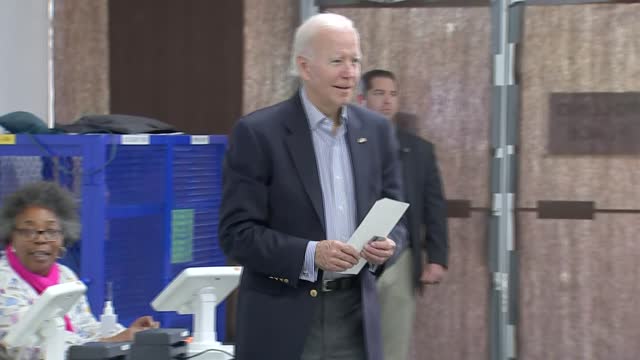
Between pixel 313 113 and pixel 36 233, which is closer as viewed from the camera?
pixel 313 113

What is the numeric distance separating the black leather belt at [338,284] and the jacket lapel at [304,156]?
14cm

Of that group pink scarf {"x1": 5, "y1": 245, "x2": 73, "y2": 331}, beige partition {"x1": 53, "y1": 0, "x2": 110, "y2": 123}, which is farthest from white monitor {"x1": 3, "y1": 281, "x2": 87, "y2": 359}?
beige partition {"x1": 53, "y1": 0, "x2": 110, "y2": 123}

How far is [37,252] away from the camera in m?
4.17

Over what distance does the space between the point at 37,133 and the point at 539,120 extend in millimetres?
2741

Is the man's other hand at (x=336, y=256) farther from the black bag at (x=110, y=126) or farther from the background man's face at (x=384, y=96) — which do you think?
the background man's face at (x=384, y=96)

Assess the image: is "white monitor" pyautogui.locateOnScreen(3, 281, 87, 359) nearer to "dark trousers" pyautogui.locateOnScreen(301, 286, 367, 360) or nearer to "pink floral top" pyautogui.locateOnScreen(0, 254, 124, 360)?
"pink floral top" pyautogui.locateOnScreen(0, 254, 124, 360)

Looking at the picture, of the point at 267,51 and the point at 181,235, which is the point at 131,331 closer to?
the point at 181,235

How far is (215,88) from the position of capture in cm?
677

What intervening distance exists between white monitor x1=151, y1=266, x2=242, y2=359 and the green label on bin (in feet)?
6.09

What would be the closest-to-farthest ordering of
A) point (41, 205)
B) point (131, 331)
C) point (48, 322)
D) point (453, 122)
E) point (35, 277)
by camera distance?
point (48, 322) < point (131, 331) < point (35, 277) < point (41, 205) < point (453, 122)

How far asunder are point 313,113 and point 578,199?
11.8 ft

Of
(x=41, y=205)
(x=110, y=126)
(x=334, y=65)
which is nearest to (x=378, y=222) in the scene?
(x=334, y=65)

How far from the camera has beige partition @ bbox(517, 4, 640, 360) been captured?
6.23m

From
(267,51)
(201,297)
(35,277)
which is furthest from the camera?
(267,51)
